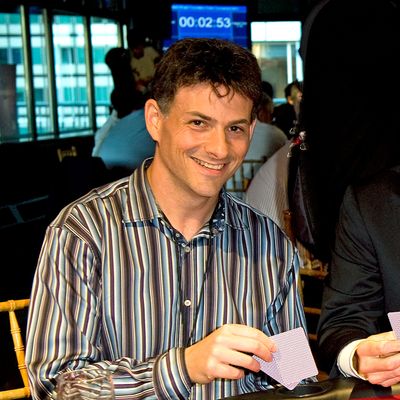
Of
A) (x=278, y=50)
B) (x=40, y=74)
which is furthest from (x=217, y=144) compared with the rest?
(x=278, y=50)

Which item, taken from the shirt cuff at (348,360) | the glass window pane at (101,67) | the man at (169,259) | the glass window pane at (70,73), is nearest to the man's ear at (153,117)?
the man at (169,259)

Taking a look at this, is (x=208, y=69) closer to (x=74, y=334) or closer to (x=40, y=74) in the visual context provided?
(x=74, y=334)

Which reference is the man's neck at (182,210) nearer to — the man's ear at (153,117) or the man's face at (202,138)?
the man's face at (202,138)

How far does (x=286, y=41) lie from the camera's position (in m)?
12.6

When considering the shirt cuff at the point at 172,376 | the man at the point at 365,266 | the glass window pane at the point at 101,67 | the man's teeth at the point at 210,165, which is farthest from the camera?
the glass window pane at the point at 101,67

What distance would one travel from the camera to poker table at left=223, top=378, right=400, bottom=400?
1.53 m

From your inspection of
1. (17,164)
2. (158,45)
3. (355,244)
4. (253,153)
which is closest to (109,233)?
(355,244)

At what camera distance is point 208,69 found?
1.80 metres

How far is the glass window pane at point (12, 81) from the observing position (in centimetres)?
853

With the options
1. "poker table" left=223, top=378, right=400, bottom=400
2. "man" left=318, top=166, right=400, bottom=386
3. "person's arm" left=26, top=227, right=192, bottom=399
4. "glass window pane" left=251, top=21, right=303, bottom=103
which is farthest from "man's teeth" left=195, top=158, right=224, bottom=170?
"glass window pane" left=251, top=21, right=303, bottom=103

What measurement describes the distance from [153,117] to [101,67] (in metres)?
9.69

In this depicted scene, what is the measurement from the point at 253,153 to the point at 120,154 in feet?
2.87

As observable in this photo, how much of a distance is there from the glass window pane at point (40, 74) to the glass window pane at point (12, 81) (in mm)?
336

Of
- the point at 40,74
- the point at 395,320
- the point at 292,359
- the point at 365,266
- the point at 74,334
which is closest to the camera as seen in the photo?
the point at 292,359
